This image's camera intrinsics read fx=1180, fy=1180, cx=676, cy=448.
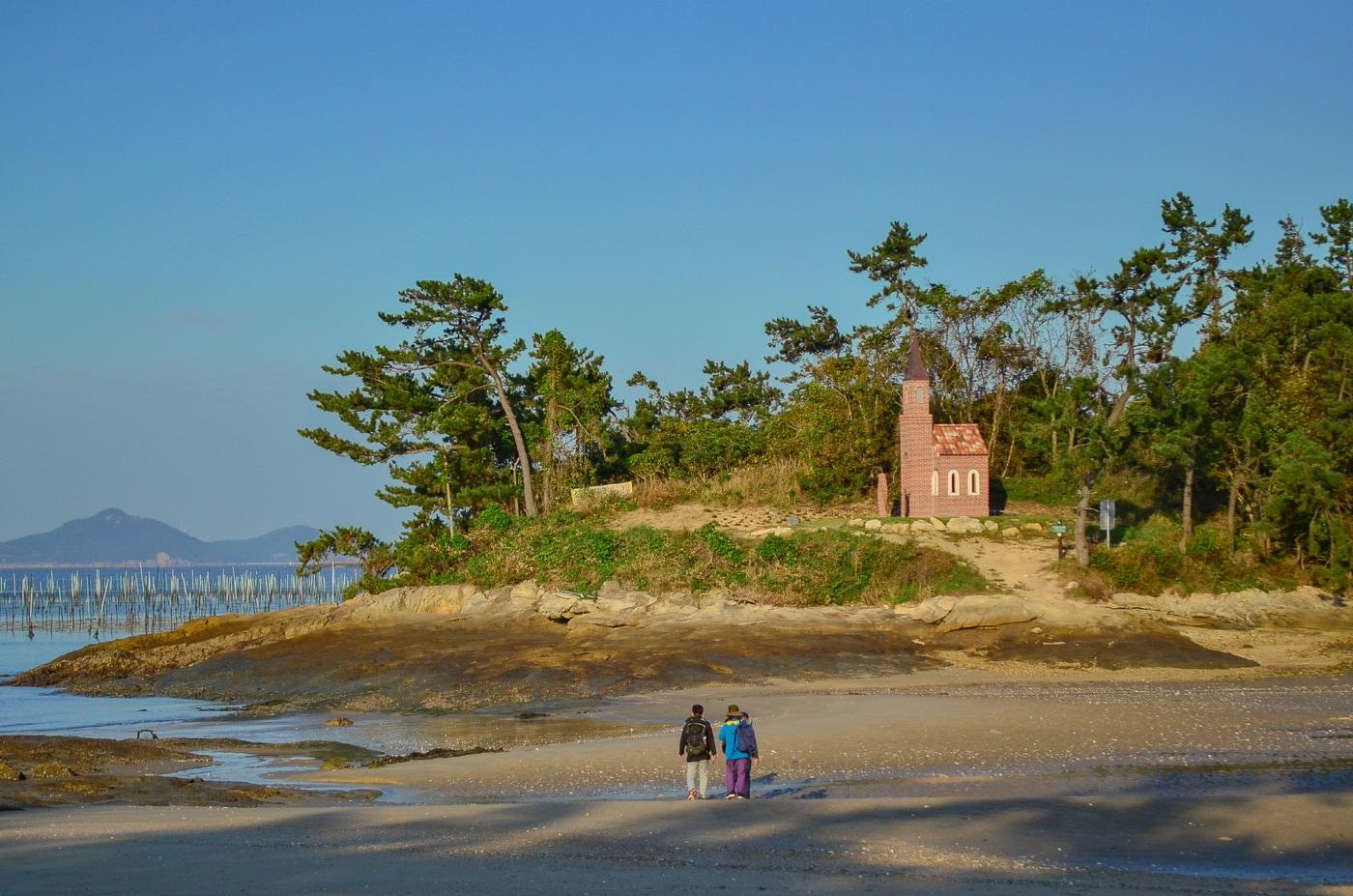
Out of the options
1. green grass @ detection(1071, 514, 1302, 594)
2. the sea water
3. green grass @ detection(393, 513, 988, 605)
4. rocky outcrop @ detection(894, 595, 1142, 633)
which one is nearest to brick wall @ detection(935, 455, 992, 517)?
green grass @ detection(393, 513, 988, 605)

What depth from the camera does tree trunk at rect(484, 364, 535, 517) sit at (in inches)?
1794

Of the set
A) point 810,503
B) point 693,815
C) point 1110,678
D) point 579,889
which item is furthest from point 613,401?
point 579,889

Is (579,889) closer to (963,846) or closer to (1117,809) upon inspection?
(963,846)

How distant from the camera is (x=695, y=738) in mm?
15320

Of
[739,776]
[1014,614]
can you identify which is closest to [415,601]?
[1014,614]

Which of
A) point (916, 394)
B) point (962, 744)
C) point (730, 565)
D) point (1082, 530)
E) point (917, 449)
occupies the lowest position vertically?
point (962, 744)

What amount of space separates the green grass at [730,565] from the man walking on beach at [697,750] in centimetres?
1854

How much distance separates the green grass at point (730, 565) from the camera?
→ 34.0 meters

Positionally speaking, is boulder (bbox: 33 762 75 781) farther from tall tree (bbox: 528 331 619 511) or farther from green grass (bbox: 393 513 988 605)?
tall tree (bbox: 528 331 619 511)

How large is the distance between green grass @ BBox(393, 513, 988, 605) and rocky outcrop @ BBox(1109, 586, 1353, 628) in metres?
4.65

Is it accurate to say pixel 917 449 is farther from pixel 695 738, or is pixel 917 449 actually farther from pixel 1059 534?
pixel 695 738

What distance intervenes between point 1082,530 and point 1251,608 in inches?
188

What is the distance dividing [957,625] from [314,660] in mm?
17594

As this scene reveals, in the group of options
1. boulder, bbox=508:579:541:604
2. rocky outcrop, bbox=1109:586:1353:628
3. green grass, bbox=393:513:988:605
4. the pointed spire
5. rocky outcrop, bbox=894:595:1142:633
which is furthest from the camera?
the pointed spire
